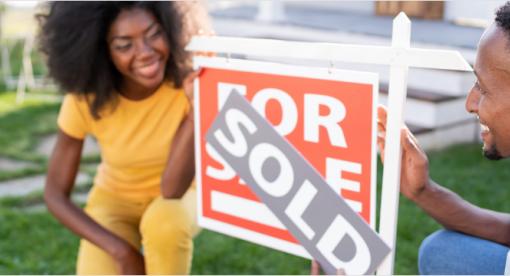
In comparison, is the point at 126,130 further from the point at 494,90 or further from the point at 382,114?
the point at 494,90

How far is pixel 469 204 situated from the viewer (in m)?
1.69

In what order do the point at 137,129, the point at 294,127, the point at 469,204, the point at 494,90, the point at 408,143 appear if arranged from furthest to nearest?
the point at 137,129
the point at 469,204
the point at 294,127
the point at 408,143
the point at 494,90

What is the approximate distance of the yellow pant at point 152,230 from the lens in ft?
6.76

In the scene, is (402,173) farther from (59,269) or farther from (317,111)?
(59,269)

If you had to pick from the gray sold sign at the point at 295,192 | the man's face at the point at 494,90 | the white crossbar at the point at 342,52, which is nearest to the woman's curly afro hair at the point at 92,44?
the white crossbar at the point at 342,52

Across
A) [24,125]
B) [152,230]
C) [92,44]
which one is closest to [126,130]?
[92,44]

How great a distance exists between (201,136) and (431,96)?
2772 millimetres

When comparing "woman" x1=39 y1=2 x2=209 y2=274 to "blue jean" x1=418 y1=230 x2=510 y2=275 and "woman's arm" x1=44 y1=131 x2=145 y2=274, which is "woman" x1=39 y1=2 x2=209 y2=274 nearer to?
"woman's arm" x1=44 y1=131 x2=145 y2=274

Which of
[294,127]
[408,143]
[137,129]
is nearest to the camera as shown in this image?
[408,143]

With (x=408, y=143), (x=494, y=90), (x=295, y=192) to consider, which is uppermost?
(x=494, y=90)

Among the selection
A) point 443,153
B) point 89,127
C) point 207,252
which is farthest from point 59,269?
point 443,153

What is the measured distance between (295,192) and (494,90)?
0.45 meters

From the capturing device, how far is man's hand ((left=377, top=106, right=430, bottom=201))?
146 cm

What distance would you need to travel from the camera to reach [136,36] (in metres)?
2.11
